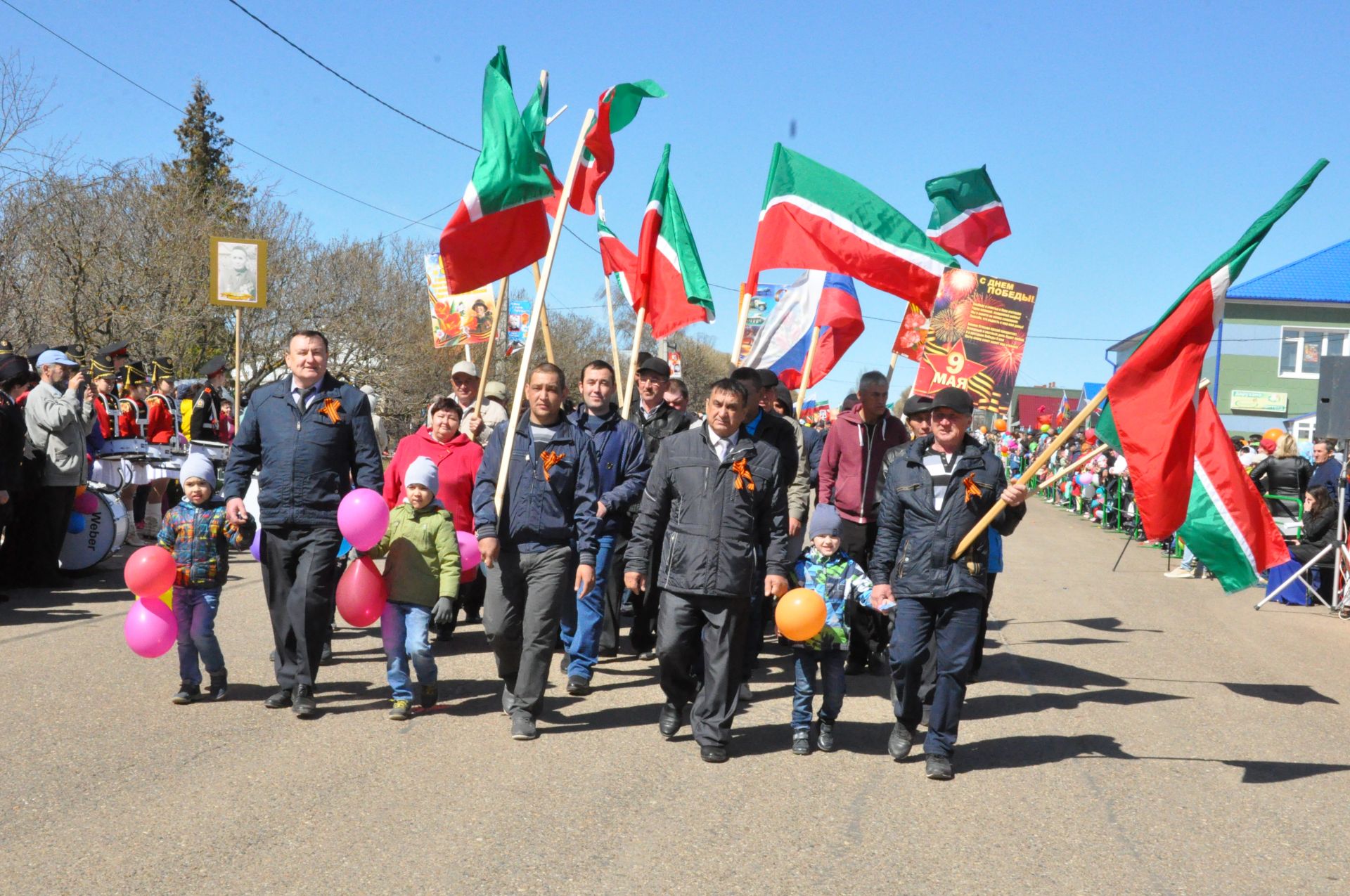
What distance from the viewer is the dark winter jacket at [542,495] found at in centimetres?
661

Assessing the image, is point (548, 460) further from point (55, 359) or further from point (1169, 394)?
point (55, 359)

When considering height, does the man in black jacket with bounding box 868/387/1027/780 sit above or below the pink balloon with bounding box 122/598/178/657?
above

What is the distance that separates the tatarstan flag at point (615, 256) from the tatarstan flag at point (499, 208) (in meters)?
2.56

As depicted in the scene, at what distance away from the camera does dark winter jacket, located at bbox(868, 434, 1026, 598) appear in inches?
237

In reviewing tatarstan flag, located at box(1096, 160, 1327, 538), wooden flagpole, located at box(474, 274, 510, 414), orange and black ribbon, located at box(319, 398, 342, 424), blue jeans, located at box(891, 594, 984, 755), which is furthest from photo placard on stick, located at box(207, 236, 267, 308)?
tatarstan flag, located at box(1096, 160, 1327, 538)

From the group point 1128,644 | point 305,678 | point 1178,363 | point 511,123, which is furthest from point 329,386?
point 1128,644

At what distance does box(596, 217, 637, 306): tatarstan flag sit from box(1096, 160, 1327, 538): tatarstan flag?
512cm

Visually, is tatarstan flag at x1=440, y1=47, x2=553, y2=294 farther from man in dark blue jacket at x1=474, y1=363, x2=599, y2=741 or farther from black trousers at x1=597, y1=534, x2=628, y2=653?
black trousers at x1=597, y1=534, x2=628, y2=653

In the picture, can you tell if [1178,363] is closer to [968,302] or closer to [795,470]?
[795,470]

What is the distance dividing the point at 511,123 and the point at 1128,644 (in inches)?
257

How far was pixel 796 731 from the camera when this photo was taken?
6426mm

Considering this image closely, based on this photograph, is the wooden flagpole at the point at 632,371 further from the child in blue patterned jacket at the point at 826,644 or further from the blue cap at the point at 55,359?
the blue cap at the point at 55,359

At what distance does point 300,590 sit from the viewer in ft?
22.2

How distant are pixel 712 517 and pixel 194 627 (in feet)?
10.1
